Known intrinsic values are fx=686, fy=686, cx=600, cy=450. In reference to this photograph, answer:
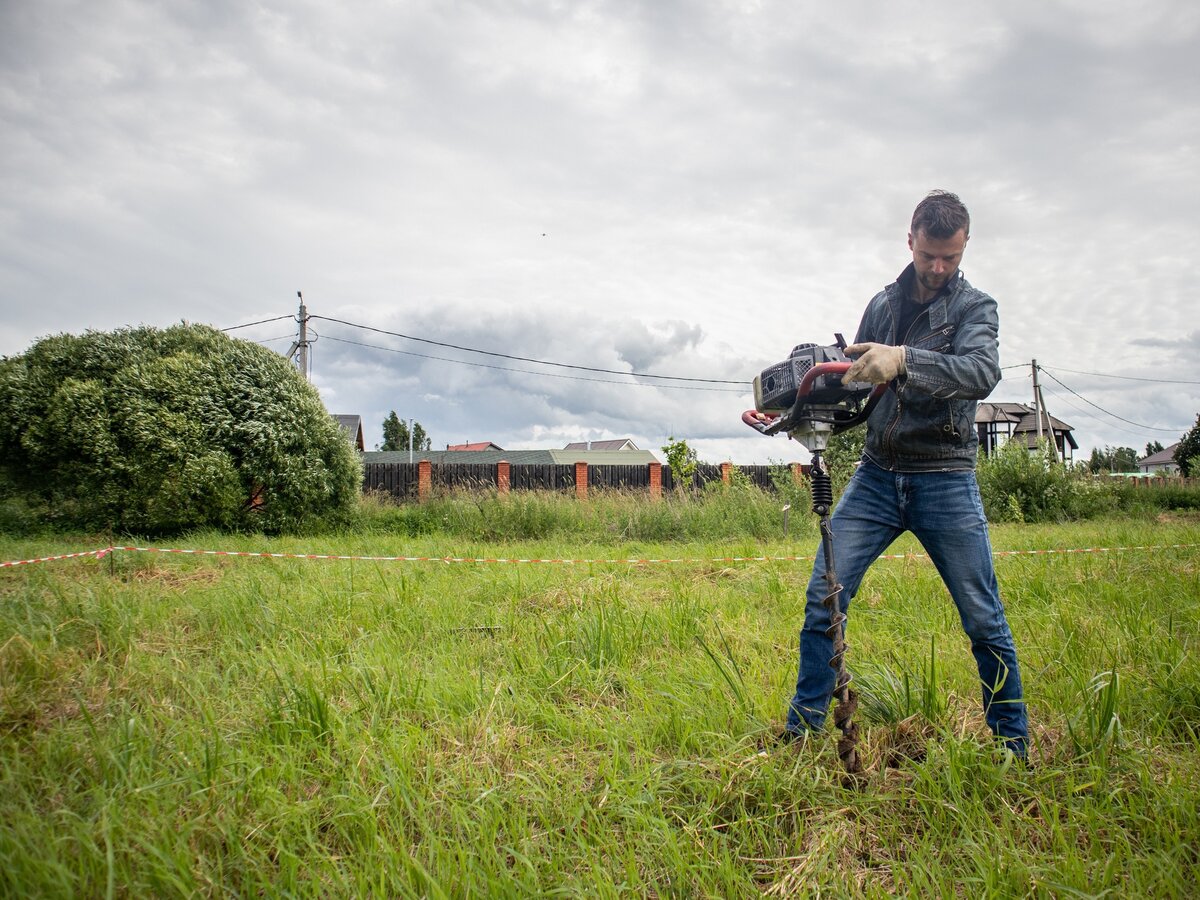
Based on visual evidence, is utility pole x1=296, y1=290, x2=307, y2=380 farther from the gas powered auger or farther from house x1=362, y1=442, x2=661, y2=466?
the gas powered auger

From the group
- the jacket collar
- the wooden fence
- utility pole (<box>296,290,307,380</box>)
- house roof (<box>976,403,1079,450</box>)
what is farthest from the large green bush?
house roof (<box>976,403,1079,450</box>)

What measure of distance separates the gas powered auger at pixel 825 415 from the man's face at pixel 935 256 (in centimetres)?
46

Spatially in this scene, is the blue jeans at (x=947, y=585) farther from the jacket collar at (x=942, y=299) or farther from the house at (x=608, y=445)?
the house at (x=608, y=445)

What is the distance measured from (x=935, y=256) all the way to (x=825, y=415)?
2.47 feet

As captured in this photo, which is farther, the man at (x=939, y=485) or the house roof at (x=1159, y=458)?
the house roof at (x=1159, y=458)

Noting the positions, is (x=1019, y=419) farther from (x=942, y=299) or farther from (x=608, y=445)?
(x=942, y=299)

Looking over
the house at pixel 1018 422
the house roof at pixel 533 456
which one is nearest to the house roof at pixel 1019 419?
the house at pixel 1018 422

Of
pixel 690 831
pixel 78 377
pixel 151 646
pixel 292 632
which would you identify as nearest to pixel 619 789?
pixel 690 831

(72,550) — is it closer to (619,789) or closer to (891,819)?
(619,789)

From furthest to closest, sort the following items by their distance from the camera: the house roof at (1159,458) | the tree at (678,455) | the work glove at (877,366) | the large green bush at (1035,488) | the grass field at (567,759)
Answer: the house roof at (1159,458) → the tree at (678,455) → the large green bush at (1035,488) → the work glove at (877,366) → the grass field at (567,759)

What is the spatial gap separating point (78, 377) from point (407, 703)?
443 inches

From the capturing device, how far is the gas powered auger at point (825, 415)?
7.34 feet

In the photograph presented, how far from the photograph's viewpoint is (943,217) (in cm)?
246

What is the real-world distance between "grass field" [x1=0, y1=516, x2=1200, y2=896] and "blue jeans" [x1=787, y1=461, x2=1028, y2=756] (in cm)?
16
